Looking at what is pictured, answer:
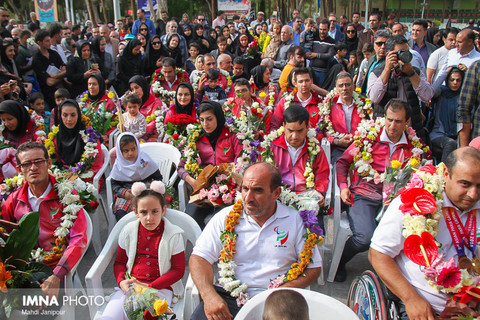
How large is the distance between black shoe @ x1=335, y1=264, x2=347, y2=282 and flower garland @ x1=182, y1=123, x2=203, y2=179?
1.79m

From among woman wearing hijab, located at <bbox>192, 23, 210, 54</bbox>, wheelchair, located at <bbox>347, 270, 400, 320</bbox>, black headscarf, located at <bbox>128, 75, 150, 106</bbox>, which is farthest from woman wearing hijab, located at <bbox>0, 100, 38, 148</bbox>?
A: woman wearing hijab, located at <bbox>192, 23, 210, 54</bbox>

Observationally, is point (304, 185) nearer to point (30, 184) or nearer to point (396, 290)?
point (396, 290)

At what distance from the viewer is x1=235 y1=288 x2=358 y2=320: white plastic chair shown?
2.13 metres

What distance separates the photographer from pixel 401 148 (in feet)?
13.2

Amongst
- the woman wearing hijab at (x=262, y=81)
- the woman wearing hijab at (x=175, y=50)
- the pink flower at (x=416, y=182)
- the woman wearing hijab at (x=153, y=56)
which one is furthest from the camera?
the woman wearing hijab at (x=175, y=50)

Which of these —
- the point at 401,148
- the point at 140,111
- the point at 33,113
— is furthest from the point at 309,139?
the point at 33,113

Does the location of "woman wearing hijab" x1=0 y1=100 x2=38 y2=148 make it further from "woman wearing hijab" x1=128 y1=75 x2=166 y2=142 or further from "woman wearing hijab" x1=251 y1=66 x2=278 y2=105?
"woman wearing hijab" x1=251 y1=66 x2=278 y2=105

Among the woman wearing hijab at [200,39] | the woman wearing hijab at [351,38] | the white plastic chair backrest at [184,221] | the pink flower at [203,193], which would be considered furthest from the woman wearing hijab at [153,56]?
the white plastic chair backrest at [184,221]

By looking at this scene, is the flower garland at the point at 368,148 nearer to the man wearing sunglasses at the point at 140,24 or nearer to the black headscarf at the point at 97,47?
the black headscarf at the point at 97,47

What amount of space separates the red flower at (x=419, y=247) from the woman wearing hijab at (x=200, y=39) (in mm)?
9866

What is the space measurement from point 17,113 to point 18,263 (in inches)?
102

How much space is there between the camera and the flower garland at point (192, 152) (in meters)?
4.38

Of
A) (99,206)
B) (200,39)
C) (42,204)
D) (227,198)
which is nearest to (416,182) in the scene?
(227,198)

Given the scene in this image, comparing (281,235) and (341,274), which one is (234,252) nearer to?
(281,235)
